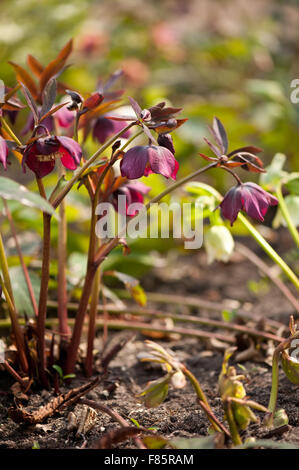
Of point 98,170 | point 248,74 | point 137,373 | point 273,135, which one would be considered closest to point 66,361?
point 137,373

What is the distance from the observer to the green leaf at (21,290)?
1.05 meters

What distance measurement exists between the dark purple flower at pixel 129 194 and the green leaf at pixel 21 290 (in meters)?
0.29

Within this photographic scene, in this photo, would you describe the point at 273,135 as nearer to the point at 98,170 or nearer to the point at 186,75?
the point at 186,75

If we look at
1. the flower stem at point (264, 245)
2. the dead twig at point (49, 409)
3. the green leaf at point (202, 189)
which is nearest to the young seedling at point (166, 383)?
the dead twig at point (49, 409)

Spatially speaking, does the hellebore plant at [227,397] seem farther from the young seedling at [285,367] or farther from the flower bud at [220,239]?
the flower bud at [220,239]

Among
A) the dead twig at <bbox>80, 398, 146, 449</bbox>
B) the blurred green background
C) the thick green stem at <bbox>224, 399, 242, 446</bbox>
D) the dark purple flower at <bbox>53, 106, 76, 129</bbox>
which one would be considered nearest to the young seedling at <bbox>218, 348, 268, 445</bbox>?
the thick green stem at <bbox>224, 399, 242, 446</bbox>

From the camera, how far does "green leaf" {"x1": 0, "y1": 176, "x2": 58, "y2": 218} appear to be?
2.06ft

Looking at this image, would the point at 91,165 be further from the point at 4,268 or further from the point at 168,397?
the point at 168,397

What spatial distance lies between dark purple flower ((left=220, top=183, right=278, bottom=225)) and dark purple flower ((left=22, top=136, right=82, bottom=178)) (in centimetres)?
22

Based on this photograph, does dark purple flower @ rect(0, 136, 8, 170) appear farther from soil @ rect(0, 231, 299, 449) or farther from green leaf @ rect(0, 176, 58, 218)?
soil @ rect(0, 231, 299, 449)

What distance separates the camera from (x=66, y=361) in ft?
3.12

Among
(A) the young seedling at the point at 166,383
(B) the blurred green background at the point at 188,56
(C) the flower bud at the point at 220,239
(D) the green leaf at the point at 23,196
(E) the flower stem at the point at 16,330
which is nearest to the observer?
(D) the green leaf at the point at 23,196

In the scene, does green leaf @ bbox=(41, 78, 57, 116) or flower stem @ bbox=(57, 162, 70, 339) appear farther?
flower stem @ bbox=(57, 162, 70, 339)
